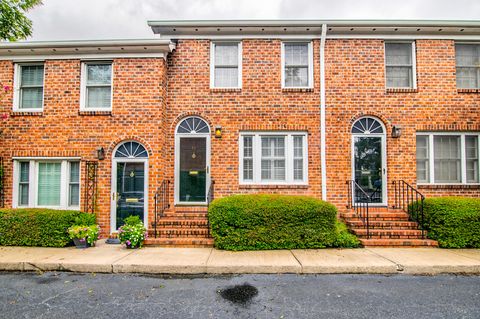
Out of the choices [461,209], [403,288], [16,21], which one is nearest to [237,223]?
[403,288]

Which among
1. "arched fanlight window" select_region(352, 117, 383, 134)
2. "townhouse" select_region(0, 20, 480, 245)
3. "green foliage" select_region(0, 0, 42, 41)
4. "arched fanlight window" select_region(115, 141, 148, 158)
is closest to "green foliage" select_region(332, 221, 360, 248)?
"townhouse" select_region(0, 20, 480, 245)

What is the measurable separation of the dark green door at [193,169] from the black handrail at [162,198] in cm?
39

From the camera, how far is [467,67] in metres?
8.55

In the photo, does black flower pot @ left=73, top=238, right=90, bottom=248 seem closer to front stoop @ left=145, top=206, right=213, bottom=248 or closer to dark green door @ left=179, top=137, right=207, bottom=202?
front stoop @ left=145, top=206, right=213, bottom=248

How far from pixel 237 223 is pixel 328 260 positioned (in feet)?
6.81

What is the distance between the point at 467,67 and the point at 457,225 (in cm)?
510

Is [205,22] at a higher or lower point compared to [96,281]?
higher

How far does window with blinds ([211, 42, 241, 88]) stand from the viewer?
8.59 meters

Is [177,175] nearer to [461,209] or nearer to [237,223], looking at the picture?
[237,223]

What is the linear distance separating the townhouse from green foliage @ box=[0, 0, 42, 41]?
136cm

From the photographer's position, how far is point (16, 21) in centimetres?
898

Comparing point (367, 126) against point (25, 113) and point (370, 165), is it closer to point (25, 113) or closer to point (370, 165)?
point (370, 165)

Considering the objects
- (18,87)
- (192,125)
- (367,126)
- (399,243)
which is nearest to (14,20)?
(18,87)

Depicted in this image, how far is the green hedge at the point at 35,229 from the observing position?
22.5ft
